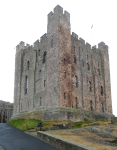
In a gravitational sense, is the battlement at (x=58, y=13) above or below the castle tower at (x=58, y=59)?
above

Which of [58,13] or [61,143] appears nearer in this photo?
[61,143]

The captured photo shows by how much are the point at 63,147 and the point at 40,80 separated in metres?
16.6

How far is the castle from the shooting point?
2283 cm

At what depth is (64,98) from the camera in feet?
73.8

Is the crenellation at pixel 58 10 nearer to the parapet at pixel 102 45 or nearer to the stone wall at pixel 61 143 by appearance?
the parapet at pixel 102 45

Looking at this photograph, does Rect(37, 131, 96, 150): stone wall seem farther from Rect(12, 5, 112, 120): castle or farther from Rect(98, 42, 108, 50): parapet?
Rect(98, 42, 108, 50): parapet

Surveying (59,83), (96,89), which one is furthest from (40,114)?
(96,89)

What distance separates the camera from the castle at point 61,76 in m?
22.8

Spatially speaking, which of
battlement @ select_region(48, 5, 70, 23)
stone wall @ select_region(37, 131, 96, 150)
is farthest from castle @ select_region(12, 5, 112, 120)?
stone wall @ select_region(37, 131, 96, 150)

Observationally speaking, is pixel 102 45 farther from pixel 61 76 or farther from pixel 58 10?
pixel 61 76

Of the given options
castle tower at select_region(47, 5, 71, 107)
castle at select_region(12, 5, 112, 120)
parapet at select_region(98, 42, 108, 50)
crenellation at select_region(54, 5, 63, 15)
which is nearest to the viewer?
castle tower at select_region(47, 5, 71, 107)

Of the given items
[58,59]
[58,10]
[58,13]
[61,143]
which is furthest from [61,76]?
[61,143]

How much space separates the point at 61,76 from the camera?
74.9ft

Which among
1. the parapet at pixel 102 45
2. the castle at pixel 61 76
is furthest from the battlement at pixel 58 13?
the parapet at pixel 102 45
